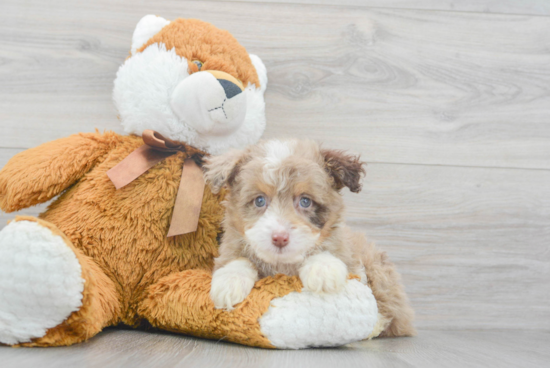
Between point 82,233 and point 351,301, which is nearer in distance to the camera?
point 351,301

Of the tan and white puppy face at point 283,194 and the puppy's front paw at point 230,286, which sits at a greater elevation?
the tan and white puppy face at point 283,194

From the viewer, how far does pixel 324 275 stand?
1.01 m

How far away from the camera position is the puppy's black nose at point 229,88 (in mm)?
1213

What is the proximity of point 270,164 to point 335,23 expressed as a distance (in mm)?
960

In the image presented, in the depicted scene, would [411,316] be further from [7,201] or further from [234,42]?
[7,201]

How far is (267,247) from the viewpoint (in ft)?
3.27

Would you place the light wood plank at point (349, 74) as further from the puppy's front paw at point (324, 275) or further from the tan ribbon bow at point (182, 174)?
the puppy's front paw at point (324, 275)

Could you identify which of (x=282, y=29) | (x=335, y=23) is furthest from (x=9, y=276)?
(x=335, y=23)

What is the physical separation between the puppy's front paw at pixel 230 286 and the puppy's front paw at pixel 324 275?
137 millimetres

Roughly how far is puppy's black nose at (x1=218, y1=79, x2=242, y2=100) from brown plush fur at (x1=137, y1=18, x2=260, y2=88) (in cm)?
9

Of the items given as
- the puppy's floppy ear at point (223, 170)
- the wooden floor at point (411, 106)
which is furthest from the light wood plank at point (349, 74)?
the puppy's floppy ear at point (223, 170)

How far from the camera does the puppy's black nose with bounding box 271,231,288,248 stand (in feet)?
3.22

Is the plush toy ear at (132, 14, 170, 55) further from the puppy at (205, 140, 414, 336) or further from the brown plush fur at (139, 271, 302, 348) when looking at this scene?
the brown plush fur at (139, 271, 302, 348)

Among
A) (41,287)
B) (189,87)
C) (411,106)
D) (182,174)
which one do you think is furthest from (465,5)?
(41,287)
